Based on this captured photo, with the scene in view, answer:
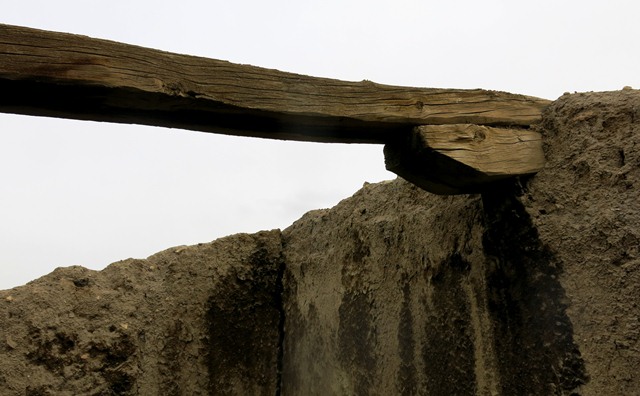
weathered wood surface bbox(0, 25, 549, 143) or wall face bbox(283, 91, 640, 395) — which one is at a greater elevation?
weathered wood surface bbox(0, 25, 549, 143)

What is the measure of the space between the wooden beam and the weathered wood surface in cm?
4

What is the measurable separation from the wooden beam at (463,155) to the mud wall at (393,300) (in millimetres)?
63

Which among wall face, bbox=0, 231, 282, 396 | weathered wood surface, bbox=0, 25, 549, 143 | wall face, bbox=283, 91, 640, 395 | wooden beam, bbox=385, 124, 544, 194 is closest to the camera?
weathered wood surface, bbox=0, 25, 549, 143

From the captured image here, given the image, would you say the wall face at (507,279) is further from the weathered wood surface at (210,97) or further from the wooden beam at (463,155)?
the weathered wood surface at (210,97)

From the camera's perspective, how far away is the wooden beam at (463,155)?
1989 millimetres

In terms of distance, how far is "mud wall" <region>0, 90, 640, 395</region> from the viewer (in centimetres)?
188

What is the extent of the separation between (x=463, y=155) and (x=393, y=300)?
696 millimetres

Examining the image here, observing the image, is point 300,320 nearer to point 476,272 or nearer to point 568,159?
point 476,272

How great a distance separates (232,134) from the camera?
1.93 meters

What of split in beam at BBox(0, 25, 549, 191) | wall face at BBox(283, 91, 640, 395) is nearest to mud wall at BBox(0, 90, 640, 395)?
wall face at BBox(283, 91, 640, 395)

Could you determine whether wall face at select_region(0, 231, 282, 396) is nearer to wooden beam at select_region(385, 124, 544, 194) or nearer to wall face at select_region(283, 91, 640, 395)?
wall face at select_region(283, 91, 640, 395)

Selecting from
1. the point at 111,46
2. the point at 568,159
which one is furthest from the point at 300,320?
the point at 111,46

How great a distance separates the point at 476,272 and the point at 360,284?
58 cm

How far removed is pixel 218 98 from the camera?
1770mm
